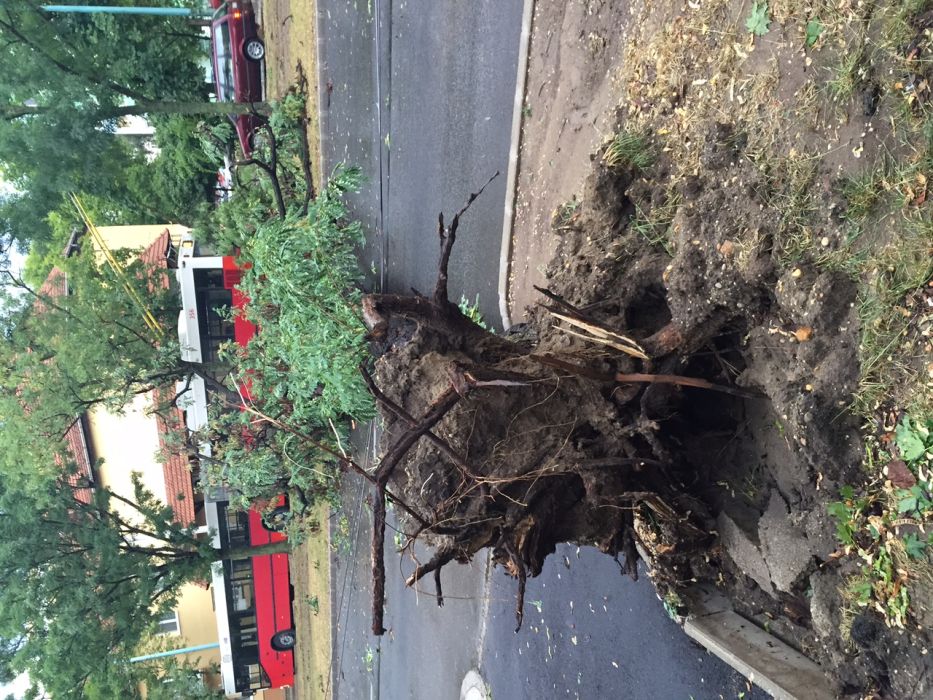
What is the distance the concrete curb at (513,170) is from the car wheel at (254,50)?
10657 mm

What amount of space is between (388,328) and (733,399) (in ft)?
8.22

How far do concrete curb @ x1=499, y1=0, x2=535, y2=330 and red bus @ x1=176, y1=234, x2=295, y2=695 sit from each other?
7188 mm

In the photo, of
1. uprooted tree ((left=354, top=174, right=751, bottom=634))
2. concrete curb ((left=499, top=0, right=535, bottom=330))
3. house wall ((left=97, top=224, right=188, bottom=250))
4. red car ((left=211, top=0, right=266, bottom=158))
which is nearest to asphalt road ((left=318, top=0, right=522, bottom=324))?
concrete curb ((left=499, top=0, right=535, bottom=330))

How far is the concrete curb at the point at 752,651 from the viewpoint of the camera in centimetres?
430

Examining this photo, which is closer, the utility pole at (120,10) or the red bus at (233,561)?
the utility pole at (120,10)

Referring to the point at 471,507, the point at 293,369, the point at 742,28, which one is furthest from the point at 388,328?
the point at 293,369

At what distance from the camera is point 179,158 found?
17.3 m

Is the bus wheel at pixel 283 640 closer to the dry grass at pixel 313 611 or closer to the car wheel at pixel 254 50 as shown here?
the dry grass at pixel 313 611

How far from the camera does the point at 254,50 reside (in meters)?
15.6

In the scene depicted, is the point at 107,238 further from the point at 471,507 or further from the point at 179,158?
the point at 471,507

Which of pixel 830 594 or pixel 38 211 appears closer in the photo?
pixel 830 594


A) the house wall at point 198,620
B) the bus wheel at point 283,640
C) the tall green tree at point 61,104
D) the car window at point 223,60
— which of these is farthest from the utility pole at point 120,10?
the house wall at point 198,620

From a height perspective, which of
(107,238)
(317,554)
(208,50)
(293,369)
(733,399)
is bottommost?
(317,554)

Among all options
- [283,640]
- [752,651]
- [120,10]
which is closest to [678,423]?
[752,651]
